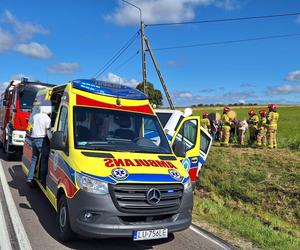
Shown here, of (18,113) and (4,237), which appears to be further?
(18,113)

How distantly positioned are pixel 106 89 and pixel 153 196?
246 centimetres

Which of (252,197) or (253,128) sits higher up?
(253,128)

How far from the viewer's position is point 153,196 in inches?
212

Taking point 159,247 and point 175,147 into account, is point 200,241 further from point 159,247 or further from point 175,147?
point 175,147

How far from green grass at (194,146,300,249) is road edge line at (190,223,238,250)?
335 millimetres

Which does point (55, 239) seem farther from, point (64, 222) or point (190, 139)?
point (190, 139)

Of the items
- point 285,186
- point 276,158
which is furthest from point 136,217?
point 276,158

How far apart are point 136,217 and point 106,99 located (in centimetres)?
233

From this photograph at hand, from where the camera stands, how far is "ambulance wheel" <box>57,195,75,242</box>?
568 cm

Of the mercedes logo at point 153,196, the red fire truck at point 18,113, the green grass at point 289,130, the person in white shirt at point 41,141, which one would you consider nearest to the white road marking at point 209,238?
the mercedes logo at point 153,196

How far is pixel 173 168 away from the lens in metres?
5.98

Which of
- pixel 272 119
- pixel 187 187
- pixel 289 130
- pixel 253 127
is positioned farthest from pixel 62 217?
pixel 289 130

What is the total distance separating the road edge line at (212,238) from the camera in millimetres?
6109

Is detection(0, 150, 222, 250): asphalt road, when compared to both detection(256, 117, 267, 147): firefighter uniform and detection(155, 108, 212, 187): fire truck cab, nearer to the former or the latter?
detection(155, 108, 212, 187): fire truck cab
